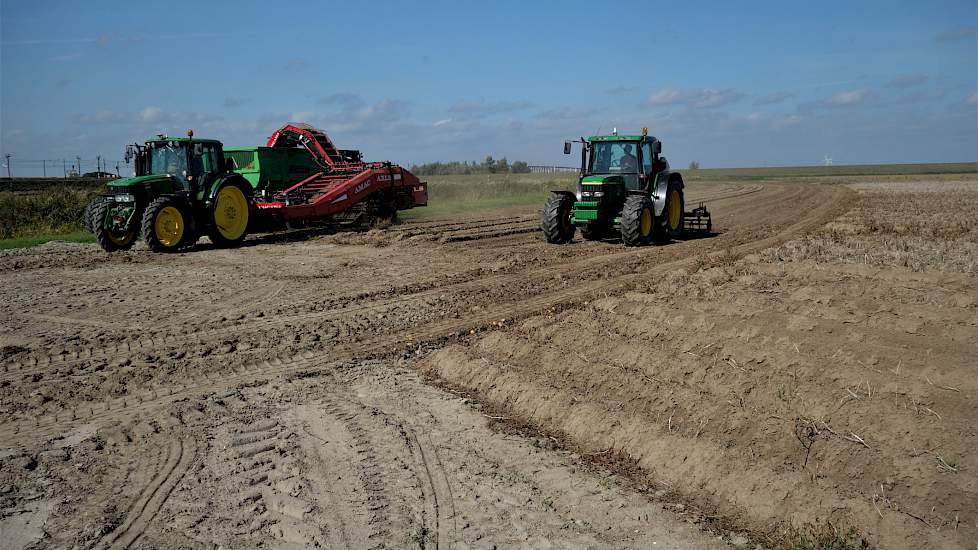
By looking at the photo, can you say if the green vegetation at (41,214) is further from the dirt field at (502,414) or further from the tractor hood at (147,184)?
the dirt field at (502,414)

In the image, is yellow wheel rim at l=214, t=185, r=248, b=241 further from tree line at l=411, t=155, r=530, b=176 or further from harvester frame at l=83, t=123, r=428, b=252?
tree line at l=411, t=155, r=530, b=176

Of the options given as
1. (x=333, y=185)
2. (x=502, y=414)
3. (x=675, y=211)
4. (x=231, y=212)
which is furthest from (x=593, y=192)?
(x=502, y=414)

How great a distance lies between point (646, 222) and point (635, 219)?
558 mm

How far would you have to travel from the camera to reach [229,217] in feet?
50.9

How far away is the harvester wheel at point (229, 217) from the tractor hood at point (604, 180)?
716 centimetres

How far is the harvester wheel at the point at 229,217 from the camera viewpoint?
15.1 metres

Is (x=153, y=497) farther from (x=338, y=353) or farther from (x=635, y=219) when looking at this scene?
(x=635, y=219)

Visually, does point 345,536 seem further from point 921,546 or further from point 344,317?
point 344,317

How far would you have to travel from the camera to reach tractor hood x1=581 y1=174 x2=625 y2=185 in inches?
549

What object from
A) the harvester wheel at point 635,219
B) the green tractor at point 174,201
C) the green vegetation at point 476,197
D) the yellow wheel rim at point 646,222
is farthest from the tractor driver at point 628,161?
the green vegetation at point 476,197

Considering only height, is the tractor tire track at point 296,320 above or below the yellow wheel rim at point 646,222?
below

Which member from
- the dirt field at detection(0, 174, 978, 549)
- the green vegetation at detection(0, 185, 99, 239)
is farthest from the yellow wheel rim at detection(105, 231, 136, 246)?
the green vegetation at detection(0, 185, 99, 239)

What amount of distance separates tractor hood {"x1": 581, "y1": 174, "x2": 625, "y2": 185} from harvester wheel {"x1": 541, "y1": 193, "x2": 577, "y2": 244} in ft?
2.29

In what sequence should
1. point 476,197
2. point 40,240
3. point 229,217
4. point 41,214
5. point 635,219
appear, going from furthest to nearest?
1. point 476,197
2. point 41,214
3. point 40,240
4. point 229,217
5. point 635,219
